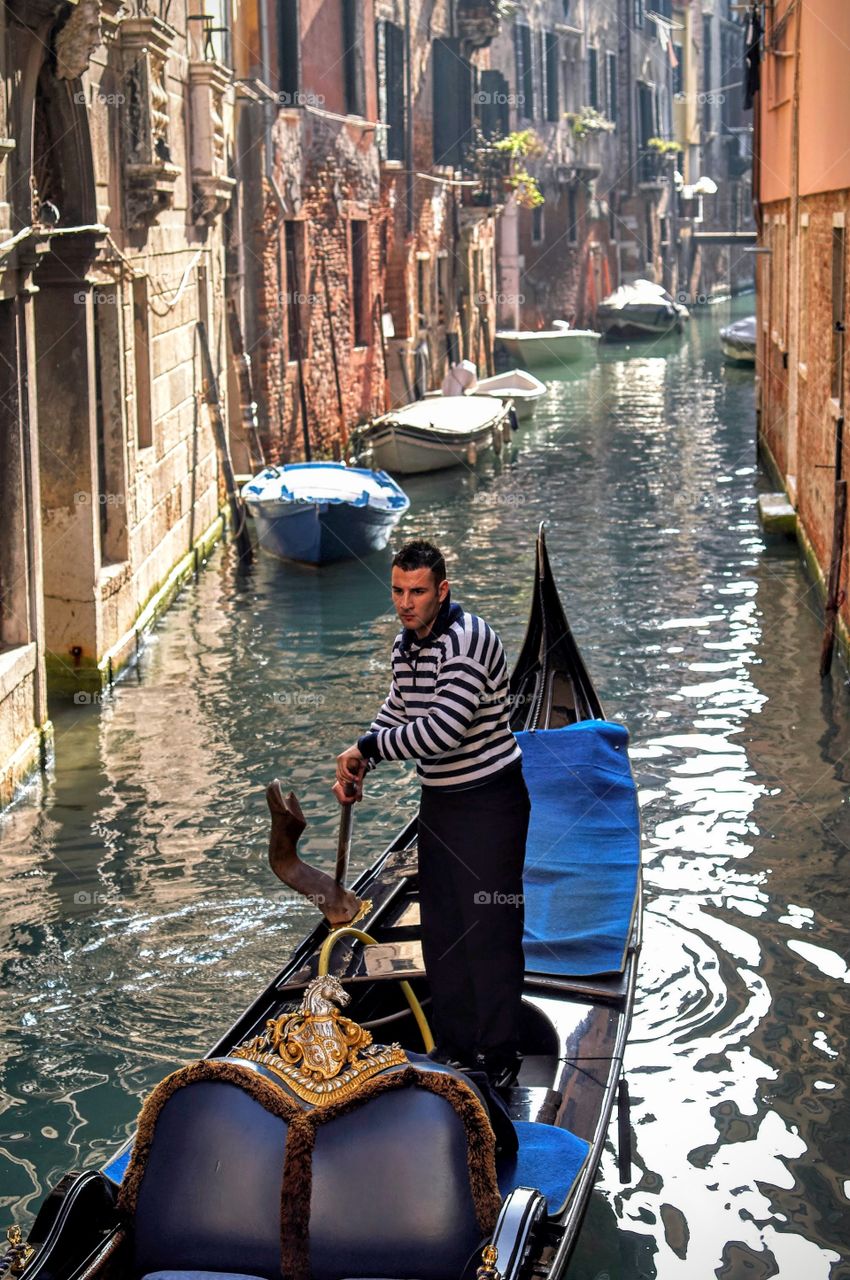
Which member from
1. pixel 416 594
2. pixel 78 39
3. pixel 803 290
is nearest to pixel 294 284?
pixel 803 290

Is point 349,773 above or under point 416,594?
under

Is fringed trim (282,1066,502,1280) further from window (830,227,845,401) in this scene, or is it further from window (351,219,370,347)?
window (351,219,370,347)

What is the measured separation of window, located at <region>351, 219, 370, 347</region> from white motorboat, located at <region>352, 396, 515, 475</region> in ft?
4.28

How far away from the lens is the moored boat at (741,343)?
2539 cm

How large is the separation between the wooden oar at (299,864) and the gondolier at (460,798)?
117mm

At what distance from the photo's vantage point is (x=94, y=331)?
8828mm

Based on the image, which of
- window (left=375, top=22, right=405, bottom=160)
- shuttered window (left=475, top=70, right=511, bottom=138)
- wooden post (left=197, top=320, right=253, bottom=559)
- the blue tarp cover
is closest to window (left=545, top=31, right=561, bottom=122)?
shuttered window (left=475, top=70, right=511, bottom=138)

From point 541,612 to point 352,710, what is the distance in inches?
70.7

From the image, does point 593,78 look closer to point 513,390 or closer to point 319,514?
point 513,390

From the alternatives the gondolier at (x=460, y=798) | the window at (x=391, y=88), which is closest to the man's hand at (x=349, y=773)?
the gondolier at (x=460, y=798)

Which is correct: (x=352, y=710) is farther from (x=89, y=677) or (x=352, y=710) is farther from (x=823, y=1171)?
(x=823, y=1171)

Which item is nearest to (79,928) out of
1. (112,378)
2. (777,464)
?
(112,378)

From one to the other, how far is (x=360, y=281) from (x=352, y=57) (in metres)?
2.31

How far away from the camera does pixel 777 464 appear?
13820 millimetres
